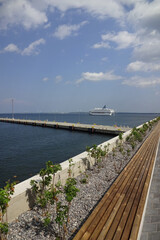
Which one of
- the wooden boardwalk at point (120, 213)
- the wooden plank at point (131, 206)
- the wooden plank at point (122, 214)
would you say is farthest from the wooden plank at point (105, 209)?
the wooden plank at point (131, 206)

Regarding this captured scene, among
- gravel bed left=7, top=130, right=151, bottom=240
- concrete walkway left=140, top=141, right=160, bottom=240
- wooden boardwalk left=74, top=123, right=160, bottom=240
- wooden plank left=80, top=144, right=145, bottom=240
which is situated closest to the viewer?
wooden boardwalk left=74, top=123, right=160, bottom=240

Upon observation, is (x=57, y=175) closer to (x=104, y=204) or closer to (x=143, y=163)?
(x=104, y=204)

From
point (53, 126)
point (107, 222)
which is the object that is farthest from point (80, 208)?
point (53, 126)

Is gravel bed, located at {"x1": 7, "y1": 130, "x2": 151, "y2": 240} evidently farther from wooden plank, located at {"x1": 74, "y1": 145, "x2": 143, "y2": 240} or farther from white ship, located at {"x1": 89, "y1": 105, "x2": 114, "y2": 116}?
white ship, located at {"x1": 89, "y1": 105, "x2": 114, "y2": 116}

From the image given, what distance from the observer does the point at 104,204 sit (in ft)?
13.5

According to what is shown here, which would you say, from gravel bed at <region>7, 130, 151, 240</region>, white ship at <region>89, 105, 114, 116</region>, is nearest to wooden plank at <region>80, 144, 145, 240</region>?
gravel bed at <region>7, 130, 151, 240</region>

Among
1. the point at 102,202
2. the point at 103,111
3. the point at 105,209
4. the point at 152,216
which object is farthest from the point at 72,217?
the point at 103,111

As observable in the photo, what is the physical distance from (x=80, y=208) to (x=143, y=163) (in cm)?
409

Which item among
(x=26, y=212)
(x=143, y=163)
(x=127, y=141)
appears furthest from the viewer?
(x=127, y=141)

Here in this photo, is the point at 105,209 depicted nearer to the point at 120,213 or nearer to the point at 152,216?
the point at 120,213

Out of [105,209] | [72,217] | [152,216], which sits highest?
[105,209]

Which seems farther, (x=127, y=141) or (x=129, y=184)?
(x=127, y=141)

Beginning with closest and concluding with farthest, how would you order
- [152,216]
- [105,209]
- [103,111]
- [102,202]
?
1. [105,209]
2. [152,216]
3. [102,202]
4. [103,111]

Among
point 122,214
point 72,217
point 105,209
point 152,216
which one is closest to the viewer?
point 122,214
